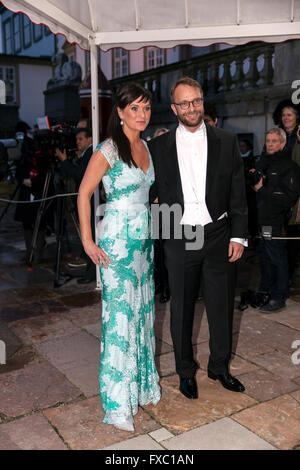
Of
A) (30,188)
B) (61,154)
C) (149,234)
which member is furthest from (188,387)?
(30,188)

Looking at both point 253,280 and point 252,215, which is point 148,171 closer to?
point 252,215

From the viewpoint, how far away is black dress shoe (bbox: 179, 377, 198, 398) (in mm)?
2992

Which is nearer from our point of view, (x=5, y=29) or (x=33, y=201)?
(x=33, y=201)

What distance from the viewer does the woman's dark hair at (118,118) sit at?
8.29 feet

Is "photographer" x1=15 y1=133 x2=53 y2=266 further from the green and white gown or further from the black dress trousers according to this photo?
the green and white gown

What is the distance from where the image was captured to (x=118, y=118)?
102 inches

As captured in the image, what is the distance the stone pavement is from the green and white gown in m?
0.20

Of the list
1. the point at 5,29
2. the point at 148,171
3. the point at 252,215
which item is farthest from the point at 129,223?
the point at 5,29

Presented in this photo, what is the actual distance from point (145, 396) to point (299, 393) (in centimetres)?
101

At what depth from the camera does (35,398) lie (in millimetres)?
3033

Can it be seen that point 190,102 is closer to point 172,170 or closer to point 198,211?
point 172,170

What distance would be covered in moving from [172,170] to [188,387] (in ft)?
4.55

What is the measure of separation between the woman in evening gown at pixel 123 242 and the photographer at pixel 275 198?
2204 mm

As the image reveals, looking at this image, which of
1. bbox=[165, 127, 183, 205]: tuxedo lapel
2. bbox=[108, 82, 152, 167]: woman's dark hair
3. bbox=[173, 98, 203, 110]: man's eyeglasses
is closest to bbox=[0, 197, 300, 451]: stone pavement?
bbox=[165, 127, 183, 205]: tuxedo lapel
